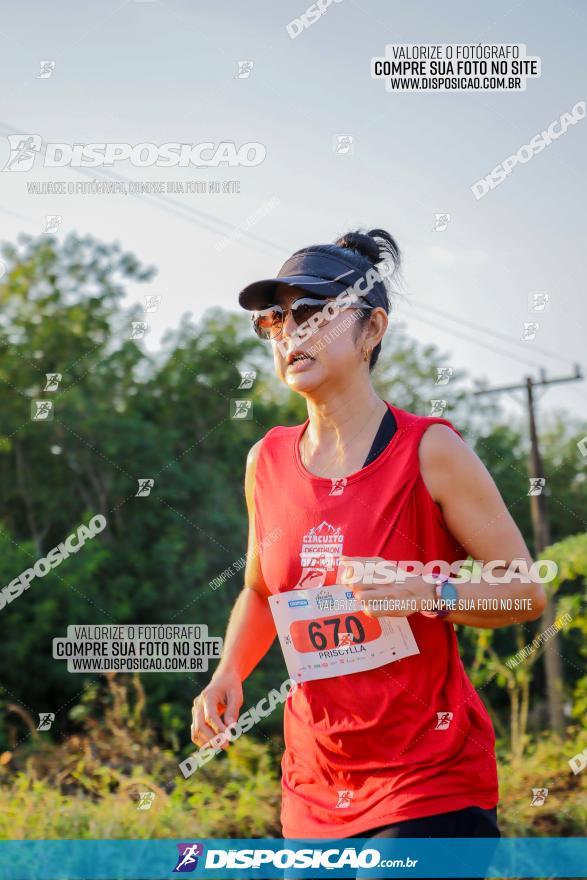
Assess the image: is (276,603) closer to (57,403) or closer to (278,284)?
(278,284)

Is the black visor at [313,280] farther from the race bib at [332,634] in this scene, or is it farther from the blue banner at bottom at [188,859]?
the blue banner at bottom at [188,859]

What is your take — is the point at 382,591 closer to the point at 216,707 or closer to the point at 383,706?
the point at 383,706

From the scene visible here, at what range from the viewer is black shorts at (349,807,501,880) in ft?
5.42

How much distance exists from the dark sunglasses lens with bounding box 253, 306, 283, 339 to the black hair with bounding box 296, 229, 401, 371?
172 mm

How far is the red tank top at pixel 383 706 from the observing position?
1689 millimetres

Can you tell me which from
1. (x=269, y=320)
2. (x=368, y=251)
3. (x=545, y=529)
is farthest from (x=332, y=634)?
(x=545, y=529)

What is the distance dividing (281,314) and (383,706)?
2.85 ft

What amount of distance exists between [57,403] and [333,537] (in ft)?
20.3

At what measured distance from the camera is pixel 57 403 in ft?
25.0

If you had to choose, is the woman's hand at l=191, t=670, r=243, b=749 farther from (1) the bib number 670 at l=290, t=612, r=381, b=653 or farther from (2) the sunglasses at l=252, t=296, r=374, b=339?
(2) the sunglasses at l=252, t=296, r=374, b=339

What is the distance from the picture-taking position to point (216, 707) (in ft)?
6.38

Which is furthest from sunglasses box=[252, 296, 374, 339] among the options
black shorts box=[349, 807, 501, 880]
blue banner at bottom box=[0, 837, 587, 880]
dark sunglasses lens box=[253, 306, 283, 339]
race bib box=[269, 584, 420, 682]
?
blue banner at bottom box=[0, 837, 587, 880]

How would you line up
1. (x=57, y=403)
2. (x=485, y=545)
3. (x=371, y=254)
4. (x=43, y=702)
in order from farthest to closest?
(x=57, y=403)
(x=43, y=702)
(x=371, y=254)
(x=485, y=545)

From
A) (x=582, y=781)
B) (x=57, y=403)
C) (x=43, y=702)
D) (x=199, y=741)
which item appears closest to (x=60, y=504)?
(x=57, y=403)
